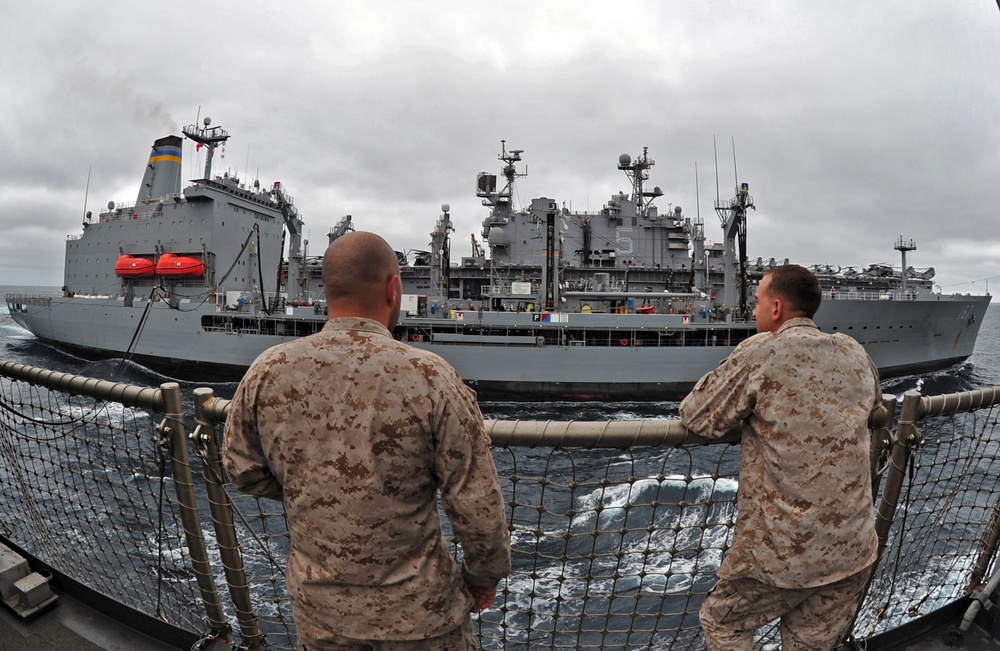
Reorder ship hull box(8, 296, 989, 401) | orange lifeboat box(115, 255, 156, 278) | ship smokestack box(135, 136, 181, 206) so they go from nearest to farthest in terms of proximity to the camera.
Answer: ship hull box(8, 296, 989, 401) → orange lifeboat box(115, 255, 156, 278) → ship smokestack box(135, 136, 181, 206)

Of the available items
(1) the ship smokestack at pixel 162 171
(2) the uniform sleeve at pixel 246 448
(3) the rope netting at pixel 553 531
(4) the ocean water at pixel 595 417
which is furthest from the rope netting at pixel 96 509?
(1) the ship smokestack at pixel 162 171

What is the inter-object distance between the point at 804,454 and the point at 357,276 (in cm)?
147

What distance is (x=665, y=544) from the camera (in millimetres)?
7848

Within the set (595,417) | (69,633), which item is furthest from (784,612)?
(595,417)

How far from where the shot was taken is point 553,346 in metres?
17.9

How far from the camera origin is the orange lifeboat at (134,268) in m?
23.6

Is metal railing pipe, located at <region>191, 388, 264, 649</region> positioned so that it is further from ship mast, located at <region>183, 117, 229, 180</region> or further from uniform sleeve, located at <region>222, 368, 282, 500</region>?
ship mast, located at <region>183, 117, 229, 180</region>

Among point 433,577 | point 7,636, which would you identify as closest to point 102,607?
point 7,636

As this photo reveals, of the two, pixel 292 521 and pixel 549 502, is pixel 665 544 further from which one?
pixel 292 521

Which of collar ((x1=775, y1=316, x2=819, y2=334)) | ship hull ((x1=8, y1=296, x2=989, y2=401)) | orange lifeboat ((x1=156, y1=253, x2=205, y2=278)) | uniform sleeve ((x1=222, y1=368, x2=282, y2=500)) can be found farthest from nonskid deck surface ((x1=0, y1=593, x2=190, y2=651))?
orange lifeboat ((x1=156, y1=253, x2=205, y2=278))

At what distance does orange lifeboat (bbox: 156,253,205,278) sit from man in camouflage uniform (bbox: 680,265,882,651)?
26.1 m

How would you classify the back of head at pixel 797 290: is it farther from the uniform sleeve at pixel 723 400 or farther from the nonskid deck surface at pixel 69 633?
the nonskid deck surface at pixel 69 633

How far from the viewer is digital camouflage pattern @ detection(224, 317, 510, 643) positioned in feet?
4.05

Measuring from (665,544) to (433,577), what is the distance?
24.9 feet
